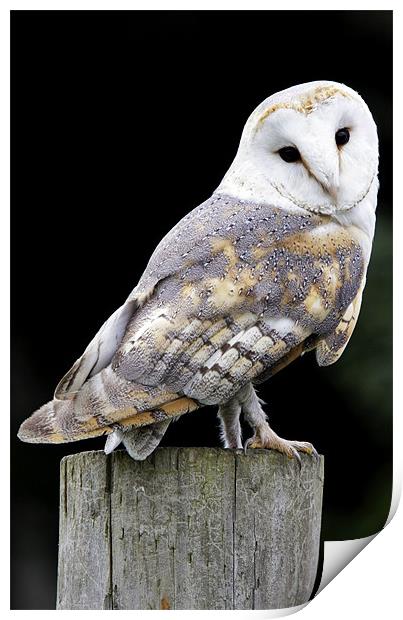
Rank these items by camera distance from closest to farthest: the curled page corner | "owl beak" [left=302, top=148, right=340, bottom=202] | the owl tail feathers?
the owl tail feathers < "owl beak" [left=302, top=148, right=340, bottom=202] < the curled page corner

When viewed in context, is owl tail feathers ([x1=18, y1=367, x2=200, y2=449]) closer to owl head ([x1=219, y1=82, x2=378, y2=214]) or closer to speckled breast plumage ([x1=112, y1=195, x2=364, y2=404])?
speckled breast plumage ([x1=112, y1=195, x2=364, y2=404])

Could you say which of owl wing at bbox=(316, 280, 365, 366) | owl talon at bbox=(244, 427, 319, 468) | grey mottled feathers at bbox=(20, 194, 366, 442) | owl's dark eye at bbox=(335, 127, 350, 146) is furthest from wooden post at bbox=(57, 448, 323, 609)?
owl's dark eye at bbox=(335, 127, 350, 146)

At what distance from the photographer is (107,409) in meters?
2.69

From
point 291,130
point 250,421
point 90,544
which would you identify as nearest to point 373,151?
point 291,130

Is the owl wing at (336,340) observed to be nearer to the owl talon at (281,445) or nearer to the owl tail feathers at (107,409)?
the owl talon at (281,445)

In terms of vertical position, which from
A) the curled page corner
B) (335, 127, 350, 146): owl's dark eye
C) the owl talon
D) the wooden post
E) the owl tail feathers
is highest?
(335, 127, 350, 146): owl's dark eye

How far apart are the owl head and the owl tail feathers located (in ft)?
1.99

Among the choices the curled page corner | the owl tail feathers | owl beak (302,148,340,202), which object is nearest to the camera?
the owl tail feathers

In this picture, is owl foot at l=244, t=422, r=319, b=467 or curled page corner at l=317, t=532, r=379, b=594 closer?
owl foot at l=244, t=422, r=319, b=467

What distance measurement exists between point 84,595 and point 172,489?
380mm

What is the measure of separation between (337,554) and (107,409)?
0.86 m

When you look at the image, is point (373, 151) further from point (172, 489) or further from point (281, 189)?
point (172, 489)

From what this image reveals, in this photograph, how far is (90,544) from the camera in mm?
2834

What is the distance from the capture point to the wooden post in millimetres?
2762
